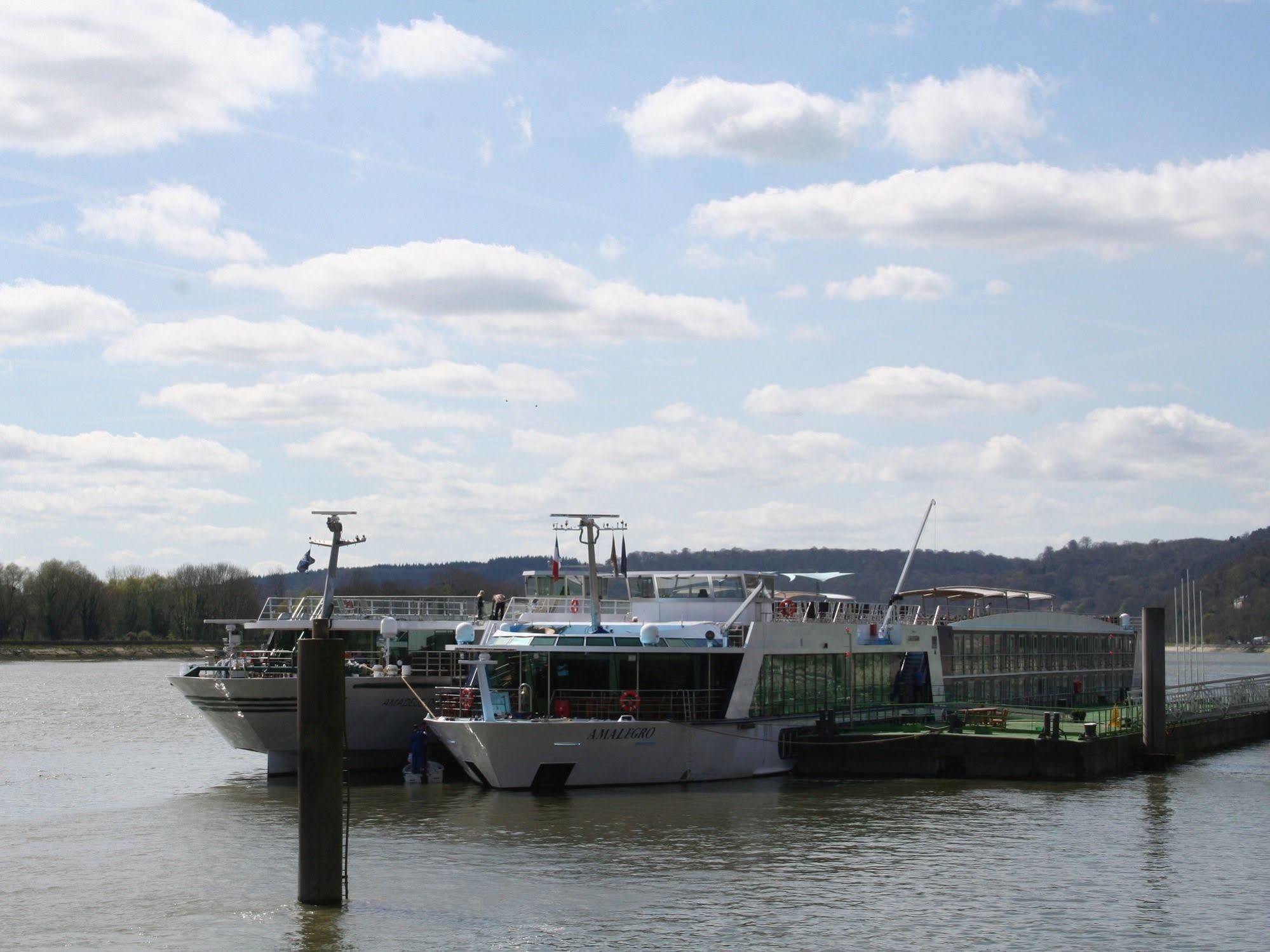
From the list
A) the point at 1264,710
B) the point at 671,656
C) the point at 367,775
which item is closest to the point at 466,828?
the point at 671,656

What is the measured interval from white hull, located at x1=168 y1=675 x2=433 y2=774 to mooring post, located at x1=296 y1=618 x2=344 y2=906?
17.5 metres

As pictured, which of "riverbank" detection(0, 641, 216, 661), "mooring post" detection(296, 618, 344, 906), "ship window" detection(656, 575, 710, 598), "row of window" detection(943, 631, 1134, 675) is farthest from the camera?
"riverbank" detection(0, 641, 216, 661)

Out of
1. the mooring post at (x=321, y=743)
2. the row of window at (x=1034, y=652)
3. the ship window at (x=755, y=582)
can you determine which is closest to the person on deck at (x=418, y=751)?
the ship window at (x=755, y=582)

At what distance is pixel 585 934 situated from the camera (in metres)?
23.9

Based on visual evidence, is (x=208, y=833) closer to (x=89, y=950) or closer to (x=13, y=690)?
(x=89, y=950)

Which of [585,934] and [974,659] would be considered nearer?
[585,934]

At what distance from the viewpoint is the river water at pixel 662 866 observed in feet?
79.1

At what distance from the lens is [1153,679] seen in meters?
45.3

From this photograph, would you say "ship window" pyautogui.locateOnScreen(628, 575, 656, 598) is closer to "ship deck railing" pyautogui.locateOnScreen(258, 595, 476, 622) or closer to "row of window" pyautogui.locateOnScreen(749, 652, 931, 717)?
"row of window" pyautogui.locateOnScreen(749, 652, 931, 717)

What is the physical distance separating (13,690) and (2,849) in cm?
6965

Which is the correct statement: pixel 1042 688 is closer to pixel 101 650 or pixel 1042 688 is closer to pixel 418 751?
pixel 418 751

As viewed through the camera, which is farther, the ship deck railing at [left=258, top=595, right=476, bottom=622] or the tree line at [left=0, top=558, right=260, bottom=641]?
the tree line at [left=0, top=558, right=260, bottom=641]

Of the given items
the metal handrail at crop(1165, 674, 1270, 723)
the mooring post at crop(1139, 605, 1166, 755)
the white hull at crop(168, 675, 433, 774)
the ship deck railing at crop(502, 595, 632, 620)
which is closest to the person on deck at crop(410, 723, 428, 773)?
the white hull at crop(168, 675, 433, 774)

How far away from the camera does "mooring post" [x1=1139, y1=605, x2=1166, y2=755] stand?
44.7 meters
